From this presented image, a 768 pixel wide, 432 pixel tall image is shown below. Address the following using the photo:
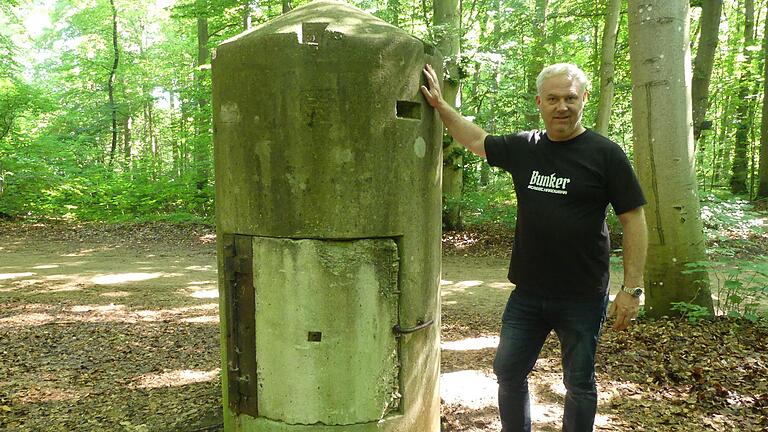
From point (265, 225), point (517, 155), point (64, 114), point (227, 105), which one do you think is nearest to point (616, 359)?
point (517, 155)

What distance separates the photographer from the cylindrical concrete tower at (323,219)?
104 inches

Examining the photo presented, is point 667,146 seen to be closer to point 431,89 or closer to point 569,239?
point 569,239

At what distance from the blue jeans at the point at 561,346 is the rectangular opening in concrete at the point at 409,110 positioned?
1.12 m

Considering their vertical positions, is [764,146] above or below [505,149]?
above

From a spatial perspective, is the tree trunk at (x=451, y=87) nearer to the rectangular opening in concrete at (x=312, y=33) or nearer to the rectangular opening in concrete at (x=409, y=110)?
the rectangular opening in concrete at (x=409, y=110)

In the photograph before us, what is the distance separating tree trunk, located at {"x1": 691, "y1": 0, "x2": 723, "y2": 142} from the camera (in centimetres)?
1099

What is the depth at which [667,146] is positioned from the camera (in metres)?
5.23

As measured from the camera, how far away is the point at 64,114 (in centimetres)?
2181

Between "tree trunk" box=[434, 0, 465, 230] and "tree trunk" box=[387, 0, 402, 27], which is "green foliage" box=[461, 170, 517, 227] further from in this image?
"tree trunk" box=[387, 0, 402, 27]

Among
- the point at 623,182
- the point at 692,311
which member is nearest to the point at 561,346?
the point at 623,182

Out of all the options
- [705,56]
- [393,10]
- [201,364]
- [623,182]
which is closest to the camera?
[623,182]

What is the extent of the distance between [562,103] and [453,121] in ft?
2.05

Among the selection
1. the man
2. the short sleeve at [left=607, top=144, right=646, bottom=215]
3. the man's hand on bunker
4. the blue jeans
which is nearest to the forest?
the blue jeans

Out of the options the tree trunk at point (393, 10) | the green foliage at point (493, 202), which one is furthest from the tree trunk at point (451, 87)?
the tree trunk at point (393, 10)
